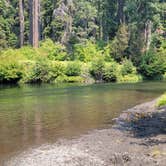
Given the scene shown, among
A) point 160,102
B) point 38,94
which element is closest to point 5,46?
point 38,94

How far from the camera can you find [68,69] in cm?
6856

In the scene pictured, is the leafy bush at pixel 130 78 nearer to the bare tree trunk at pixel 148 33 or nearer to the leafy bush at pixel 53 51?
the bare tree trunk at pixel 148 33

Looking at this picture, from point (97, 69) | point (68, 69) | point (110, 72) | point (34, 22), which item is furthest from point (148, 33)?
point (68, 69)

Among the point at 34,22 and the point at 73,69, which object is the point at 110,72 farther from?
the point at 34,22

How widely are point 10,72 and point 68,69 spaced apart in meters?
9.59

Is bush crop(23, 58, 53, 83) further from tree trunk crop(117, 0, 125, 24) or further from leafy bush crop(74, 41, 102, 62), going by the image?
tree trunk crop(117, 0, 125, 24)

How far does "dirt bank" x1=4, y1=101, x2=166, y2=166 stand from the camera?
16.2 m

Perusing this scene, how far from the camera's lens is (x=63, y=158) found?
1688 centimetres

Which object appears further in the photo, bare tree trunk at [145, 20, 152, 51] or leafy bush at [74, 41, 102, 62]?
bare tree trunk at [145, 20, 152, 51]

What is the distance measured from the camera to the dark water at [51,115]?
2145 centimetres

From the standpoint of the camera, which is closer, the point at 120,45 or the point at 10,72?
the point at 10,72

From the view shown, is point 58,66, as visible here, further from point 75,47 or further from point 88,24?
point 88,24

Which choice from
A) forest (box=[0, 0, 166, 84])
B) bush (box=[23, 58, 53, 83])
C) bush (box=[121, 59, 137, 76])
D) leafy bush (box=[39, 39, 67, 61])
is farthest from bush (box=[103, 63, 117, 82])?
leafy bush (box=[39, 39, 67, 61])

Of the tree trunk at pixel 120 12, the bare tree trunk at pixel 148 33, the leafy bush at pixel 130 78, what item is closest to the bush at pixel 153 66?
the leafy bush at pixel 130 78
